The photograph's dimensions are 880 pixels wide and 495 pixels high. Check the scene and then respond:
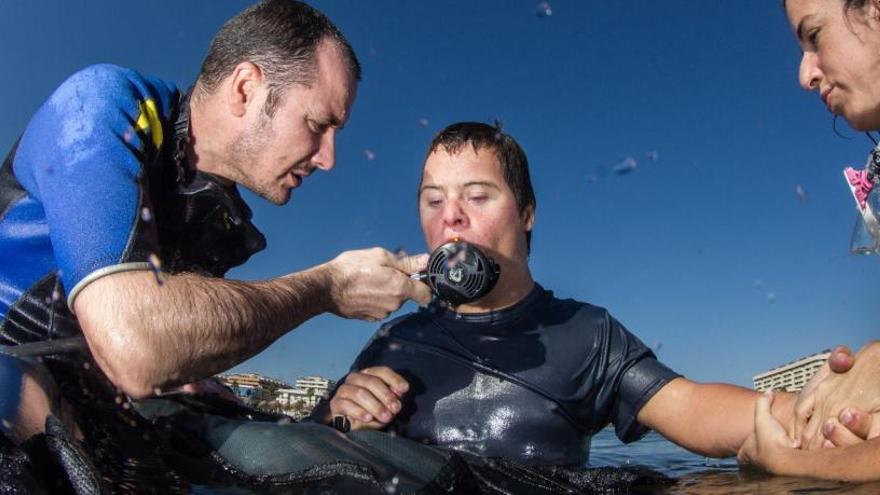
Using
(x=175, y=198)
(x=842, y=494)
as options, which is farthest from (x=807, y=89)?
(x=175, y=198)

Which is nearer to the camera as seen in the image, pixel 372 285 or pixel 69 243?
pixel 69 243

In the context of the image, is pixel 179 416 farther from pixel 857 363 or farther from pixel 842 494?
pixel 857 363

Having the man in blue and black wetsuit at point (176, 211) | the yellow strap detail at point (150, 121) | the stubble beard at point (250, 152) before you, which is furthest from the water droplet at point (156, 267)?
the stubble beard at point (250, 152)

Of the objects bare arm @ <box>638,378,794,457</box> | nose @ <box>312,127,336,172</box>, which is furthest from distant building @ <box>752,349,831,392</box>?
nose @ <box>312,127,336,172</box>

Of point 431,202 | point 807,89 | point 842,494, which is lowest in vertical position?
point 842,494

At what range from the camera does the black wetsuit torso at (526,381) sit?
3.77 meters

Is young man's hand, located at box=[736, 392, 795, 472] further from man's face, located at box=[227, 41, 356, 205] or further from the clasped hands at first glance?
man's face, located at box=[227, 41, 356, 205]

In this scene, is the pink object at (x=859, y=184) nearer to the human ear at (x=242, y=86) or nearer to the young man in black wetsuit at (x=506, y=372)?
the young man in black wetsuit at (x=506, y=372)

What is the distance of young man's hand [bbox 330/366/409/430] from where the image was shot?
3.55 m

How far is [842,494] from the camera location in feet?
8.45

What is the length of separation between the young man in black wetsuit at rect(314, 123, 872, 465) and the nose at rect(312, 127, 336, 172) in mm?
639

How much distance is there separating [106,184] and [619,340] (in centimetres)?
292

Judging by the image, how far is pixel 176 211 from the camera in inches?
141

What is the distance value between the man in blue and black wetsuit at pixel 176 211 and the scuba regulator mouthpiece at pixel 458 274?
11cm
